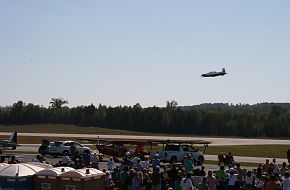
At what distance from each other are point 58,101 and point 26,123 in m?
52.3

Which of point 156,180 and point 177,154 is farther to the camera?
point 177,154

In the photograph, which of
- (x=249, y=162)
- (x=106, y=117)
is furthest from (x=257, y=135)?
(x=249, y=162)

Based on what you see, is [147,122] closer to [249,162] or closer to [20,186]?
[249,162]

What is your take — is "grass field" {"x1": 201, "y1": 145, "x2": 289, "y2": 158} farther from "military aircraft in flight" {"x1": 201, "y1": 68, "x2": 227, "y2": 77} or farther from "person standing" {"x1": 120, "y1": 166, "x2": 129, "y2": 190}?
"person standing" {"x1": 120, "y1": 166, "x2": 129, "y2": 190}

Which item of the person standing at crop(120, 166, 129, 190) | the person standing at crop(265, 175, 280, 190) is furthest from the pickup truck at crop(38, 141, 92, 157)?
the person standing at crop(265, 175, 280, 190)

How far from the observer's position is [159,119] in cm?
11600

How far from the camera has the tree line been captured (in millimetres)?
107125

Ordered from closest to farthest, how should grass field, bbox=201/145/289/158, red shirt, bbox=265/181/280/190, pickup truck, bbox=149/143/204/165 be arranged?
red shirt, bbox=265/181/280/190, pickup truck, bbox=149/143/204/165, grass field, bbox=201/145/289/158

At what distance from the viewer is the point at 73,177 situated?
14438 mm

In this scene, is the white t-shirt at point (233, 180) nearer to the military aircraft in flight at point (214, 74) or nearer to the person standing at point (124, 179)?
the person standing at point (124, 179)

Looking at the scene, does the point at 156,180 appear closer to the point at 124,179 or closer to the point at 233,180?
the point at 124,179

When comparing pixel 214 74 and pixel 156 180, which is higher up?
pixel 214 74

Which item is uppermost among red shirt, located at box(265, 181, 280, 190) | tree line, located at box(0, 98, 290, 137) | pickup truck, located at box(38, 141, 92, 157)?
tree line, located at box(0, 98, 290, 137)

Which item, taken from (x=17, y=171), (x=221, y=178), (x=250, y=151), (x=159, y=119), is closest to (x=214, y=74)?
(x=250, y=151)
